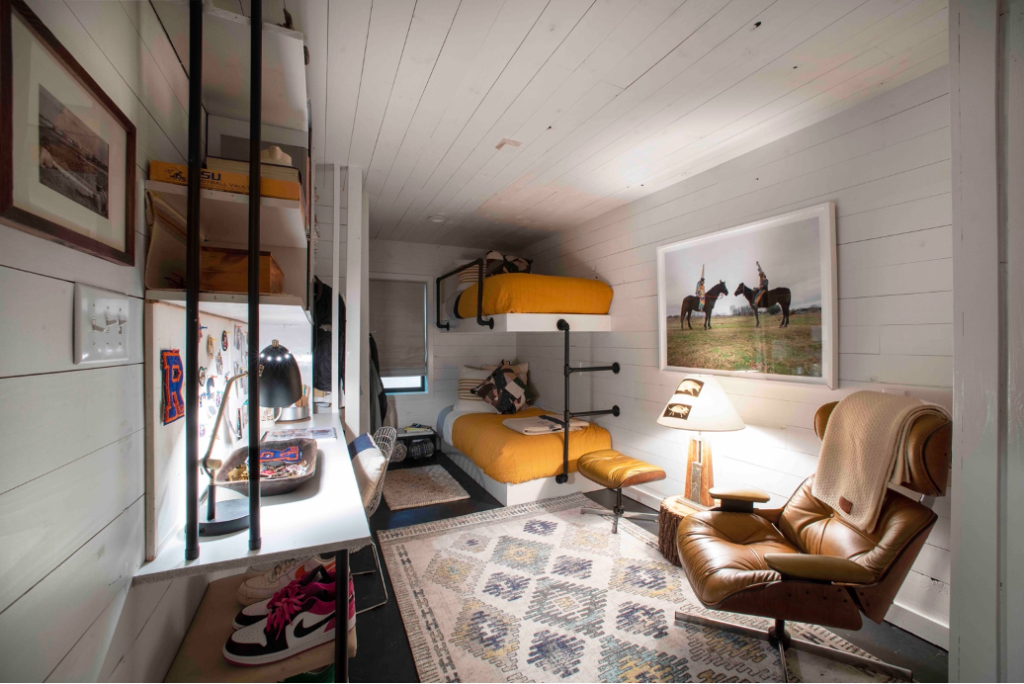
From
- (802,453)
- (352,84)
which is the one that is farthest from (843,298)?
(352,84)

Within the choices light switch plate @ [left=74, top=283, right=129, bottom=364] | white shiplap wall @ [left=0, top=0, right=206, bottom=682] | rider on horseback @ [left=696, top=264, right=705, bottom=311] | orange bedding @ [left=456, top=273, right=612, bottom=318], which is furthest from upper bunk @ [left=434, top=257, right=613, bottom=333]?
light switch plate @ [left=74, top=283, right=129, bottom=364]

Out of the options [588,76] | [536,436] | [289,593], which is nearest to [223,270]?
[289,593]

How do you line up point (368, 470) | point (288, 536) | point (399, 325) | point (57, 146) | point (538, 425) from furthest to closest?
point (399, 325) → point (538, 425) → point (368, 470) → point (288, 536) → point (57, 146)

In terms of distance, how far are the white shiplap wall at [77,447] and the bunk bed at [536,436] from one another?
7.83 ft

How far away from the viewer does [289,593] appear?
1357 millimetres

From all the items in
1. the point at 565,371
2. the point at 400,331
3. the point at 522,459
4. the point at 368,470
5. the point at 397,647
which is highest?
the point at 400,331

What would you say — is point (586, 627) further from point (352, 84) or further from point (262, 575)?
point (352, 84)

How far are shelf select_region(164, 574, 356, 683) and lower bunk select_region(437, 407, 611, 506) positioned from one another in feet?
6.61

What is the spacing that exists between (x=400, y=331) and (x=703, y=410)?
357 centimetres

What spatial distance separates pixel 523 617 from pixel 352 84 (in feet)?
8.49

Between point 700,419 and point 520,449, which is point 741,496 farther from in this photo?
point 520,449

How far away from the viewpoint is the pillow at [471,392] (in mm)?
4570

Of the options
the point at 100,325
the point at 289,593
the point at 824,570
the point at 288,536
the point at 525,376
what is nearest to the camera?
the point at 100,325

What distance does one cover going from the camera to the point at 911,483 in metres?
1.59
